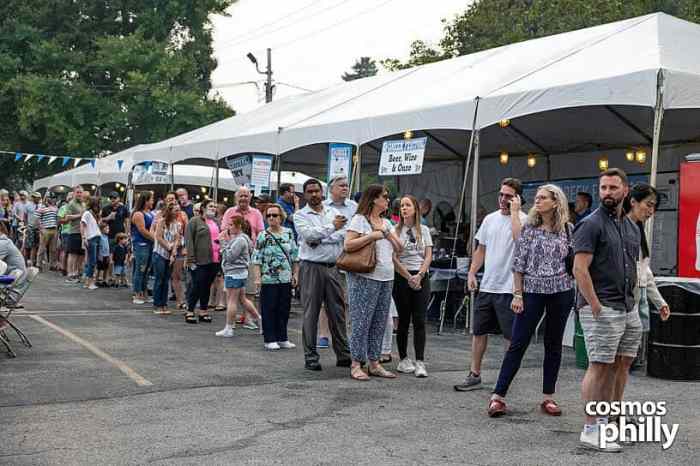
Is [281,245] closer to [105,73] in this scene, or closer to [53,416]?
[53,416]

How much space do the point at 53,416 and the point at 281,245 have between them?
3820 millimetres

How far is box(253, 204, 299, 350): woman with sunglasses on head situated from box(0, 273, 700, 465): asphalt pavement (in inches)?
12.5

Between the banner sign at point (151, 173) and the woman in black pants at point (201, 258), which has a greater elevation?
the banner sign at point (151, 173)

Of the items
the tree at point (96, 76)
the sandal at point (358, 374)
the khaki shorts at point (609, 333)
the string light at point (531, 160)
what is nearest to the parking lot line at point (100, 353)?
the sandal at point (358, 374)

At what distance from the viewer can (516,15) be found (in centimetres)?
3547

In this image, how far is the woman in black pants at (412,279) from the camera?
28.3 feet

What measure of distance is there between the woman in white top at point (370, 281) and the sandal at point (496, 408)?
1.80 m

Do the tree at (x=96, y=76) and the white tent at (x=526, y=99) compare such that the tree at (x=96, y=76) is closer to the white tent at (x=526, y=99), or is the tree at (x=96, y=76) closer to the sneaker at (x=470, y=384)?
the white tent at (x=526, y=99)

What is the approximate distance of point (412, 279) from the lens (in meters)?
8.57

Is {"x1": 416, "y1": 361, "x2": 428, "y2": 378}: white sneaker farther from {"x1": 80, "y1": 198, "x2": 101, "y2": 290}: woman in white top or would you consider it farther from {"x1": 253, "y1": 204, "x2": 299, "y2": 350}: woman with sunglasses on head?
{"x1": 80, "y1": 198, "x2": 101, "y2": 290}: woman in white top

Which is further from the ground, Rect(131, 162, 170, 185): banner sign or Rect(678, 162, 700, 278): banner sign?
Rect(131, 162, 170, 185): banner sign

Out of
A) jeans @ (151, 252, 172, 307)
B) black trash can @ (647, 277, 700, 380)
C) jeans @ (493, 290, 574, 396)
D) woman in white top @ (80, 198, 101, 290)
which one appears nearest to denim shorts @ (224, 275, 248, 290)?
jeans @ (151, 252, 172, 307)

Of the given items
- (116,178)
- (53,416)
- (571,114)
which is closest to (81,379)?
(53,416)

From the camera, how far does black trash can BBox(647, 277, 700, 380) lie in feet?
28.2
